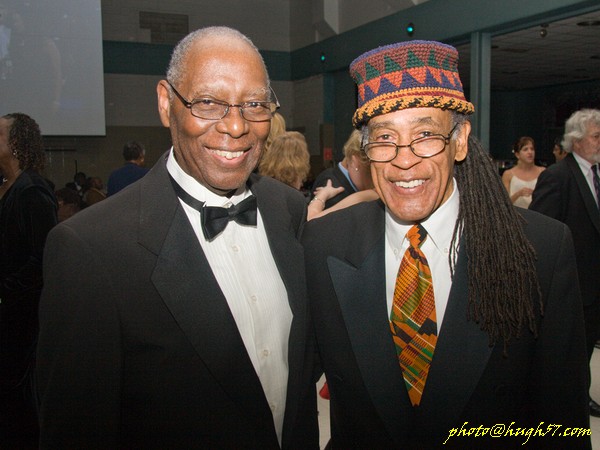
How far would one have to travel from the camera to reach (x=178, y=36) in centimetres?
1115

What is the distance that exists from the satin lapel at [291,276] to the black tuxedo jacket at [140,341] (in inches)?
5.0

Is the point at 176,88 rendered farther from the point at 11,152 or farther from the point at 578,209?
the point at 578,209

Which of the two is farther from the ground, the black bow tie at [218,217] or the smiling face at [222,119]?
the smiling face at [222,119]

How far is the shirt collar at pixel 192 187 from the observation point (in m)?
1.46

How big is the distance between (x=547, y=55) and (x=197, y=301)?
1061cm

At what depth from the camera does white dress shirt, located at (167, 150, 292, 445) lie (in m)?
1.42

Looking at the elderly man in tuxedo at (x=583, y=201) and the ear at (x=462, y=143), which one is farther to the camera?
the elderly man in tuxedo at (x=583, y=201)

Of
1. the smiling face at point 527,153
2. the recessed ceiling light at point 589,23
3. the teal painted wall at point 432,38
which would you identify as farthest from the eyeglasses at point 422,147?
the recessed ceiling light at point 589,23

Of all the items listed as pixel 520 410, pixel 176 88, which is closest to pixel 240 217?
pixel 176 88

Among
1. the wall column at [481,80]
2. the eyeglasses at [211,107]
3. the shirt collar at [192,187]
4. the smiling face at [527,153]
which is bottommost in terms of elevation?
the shirt collar at [192,187]

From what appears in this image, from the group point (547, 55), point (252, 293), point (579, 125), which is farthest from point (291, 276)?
point (547, 55)

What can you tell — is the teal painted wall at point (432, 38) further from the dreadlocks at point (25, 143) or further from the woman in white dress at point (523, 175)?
the dreadlocks at point (25, 143)

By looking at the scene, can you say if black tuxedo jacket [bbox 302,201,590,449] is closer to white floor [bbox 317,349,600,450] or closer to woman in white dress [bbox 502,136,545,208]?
white floor [bbox 317,349,600,450]

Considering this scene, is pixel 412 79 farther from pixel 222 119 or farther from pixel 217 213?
pixel 217 213
